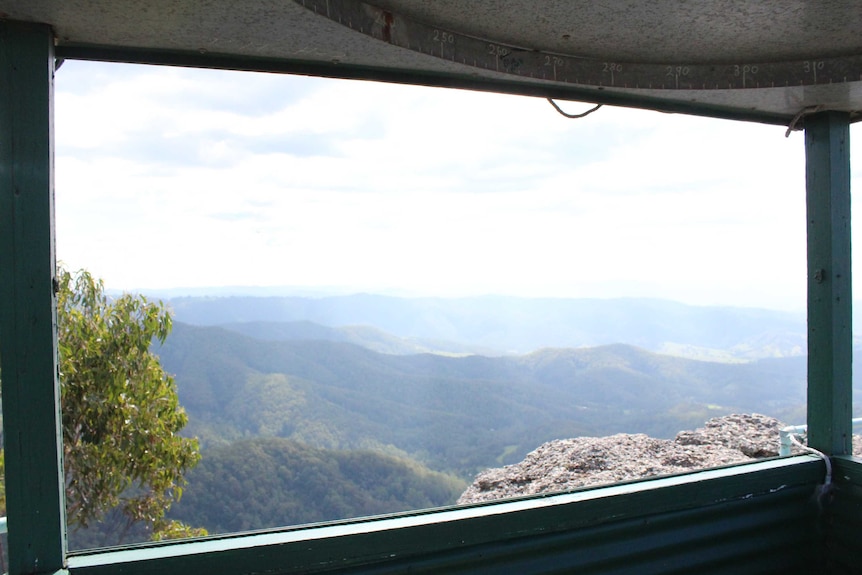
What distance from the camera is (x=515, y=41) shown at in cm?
165

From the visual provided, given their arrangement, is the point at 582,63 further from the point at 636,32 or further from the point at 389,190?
the point at 389,190

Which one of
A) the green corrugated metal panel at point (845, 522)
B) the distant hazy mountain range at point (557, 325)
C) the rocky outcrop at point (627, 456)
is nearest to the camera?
the green corrugated metal panel at point (845, 522)

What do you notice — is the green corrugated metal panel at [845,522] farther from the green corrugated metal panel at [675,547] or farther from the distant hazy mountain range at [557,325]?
the distant hazy mountain range at [557,325]

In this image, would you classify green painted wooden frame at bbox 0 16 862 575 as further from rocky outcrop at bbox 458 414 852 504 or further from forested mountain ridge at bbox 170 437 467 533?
forested mountain ridge at bbox 170 437 467 533

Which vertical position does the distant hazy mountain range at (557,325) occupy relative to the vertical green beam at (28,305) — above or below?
below

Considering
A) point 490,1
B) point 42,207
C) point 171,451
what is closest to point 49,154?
point 42,207

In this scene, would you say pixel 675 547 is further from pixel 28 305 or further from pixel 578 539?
pixel 28 305

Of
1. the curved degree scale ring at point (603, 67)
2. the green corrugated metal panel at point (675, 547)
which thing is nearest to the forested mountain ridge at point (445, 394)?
the green corrugated metal panel at point (675, 547)

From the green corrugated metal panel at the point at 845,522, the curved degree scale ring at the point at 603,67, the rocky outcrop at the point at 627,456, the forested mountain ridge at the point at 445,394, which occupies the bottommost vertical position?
the forested mountain ridge at the point at 445,394

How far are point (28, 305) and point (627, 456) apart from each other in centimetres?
393

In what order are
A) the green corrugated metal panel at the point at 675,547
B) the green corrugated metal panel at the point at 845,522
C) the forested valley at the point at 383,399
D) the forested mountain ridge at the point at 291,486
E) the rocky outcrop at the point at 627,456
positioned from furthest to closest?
the forested valley at the point at 383,399
the forested mountain ridge at the point at 291,486
the rocky outcrop at the point at 627,456
the green corrugated metal panel at the point at 845,522
the green corrugated metal panel at the point at 675,547

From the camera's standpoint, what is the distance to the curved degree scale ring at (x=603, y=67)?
1546 mm

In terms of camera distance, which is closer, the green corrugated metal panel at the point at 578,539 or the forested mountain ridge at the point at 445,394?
the green corrugated metal panel at the point at 578,539

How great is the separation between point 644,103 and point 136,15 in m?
1.66
